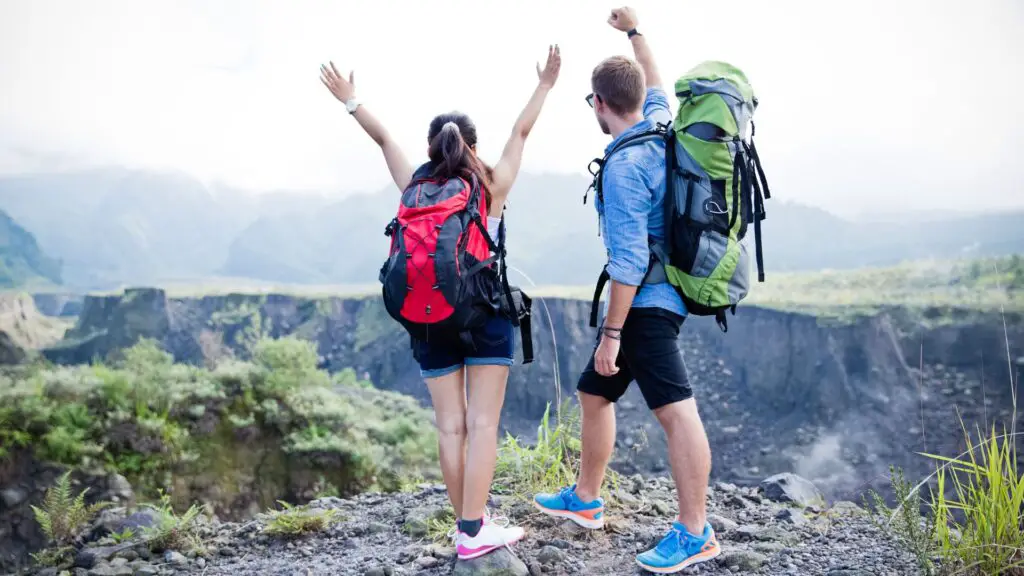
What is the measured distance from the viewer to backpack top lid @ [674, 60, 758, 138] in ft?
8.34

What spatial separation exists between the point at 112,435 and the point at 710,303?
832 centimetres

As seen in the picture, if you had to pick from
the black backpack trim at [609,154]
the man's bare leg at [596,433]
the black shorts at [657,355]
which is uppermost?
the black backpack trim at [609,154]

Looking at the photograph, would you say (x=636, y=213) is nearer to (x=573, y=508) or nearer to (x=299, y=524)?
(x=573, y=508)

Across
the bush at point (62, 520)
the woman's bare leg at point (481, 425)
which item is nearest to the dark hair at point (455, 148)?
the woman's bare leg at point (481, 425)

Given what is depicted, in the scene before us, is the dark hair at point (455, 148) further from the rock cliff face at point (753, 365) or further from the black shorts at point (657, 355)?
the rock cliff face at point (753, 365)

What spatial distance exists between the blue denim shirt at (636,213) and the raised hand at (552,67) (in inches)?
20.2

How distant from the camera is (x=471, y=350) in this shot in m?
2.71

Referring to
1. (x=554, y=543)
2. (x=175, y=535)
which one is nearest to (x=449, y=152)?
(x=554, y=543)

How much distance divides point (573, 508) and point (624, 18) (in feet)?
7.50

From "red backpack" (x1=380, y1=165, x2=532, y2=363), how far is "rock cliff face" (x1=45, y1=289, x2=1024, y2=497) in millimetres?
17527

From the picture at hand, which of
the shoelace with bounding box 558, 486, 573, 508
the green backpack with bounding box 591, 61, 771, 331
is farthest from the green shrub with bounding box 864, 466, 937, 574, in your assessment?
the shoelace with bounding box 558, 486, 573, 508

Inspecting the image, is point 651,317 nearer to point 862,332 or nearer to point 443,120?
point 443,120

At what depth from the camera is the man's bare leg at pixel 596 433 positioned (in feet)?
9.78

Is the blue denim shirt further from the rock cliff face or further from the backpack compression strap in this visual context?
the rock cliff face
